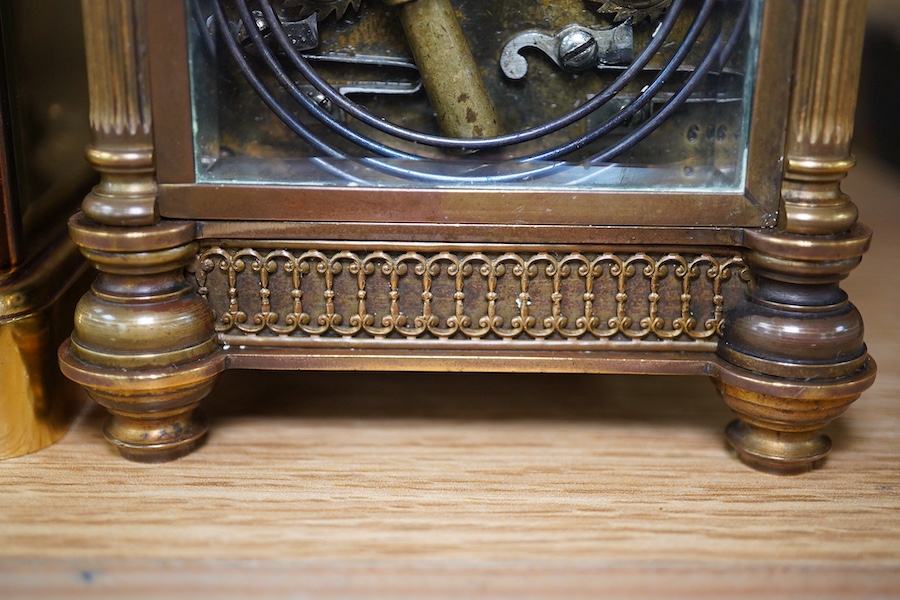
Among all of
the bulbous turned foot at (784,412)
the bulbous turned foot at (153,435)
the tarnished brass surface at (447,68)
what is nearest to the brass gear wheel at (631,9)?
the tarnished brass surface at (447,68)

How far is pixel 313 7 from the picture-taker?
37.9 inches

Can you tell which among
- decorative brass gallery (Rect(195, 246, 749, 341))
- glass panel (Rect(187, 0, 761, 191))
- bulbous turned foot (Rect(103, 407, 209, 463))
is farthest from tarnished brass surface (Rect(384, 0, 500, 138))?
bulbous turned foot (Rect(103, 407, 209, 463))

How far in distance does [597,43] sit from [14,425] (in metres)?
0.62

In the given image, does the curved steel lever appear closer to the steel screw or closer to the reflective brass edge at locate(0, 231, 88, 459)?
the steel screw

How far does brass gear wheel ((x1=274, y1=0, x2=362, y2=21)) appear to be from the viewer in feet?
3.13

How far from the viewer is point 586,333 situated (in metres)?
0.97

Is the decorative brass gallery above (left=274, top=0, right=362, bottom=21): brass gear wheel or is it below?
below

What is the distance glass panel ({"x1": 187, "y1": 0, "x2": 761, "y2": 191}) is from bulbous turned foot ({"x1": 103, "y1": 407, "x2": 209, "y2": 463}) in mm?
218

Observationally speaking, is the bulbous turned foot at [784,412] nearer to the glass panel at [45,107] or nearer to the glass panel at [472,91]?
the glass panel at [472,91]

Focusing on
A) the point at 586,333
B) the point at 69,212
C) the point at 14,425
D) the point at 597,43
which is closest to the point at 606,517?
the point at 586,333

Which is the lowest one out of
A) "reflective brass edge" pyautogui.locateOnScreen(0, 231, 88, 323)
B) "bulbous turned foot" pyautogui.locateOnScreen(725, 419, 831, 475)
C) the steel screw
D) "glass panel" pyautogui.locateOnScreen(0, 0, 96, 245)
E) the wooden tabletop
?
the wooden tabletop

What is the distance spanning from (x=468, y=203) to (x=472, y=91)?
11 centimetres

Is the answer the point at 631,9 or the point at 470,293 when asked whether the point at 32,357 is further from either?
the point at 631,9

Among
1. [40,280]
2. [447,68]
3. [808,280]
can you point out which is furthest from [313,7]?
[808,280]
